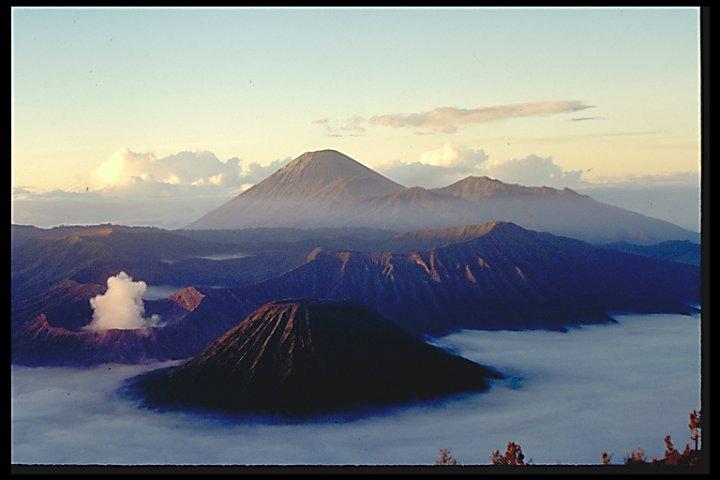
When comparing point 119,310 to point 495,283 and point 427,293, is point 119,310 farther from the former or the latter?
point 495,283

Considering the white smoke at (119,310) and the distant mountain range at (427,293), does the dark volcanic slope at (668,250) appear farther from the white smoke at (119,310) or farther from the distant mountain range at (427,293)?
the white smoke at (119,310)

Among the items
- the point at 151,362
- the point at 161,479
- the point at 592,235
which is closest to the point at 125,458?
the point at 151,362

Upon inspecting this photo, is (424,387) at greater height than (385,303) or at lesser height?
lesser

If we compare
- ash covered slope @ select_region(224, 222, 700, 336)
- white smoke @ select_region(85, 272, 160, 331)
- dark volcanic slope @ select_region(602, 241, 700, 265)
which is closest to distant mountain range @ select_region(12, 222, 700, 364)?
ash covered slope @ select_region(224, 222, 700, 336)

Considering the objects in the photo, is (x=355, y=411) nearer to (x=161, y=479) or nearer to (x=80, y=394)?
(x=80, y=394)

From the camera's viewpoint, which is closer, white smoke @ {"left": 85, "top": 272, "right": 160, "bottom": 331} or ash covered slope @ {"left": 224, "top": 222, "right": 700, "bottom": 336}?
white smoke @ {"left": 85, "top": 272, "right": 160, "bottom": 331}

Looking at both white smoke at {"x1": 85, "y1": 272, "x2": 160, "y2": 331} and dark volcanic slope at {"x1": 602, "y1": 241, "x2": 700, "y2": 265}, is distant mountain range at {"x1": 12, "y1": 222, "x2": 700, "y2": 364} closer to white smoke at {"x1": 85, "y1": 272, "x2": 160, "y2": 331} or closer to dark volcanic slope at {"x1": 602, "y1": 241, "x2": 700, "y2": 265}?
white smoke at {"x1": 85, "y1": 272, "x2": 160, "y2": 331}
